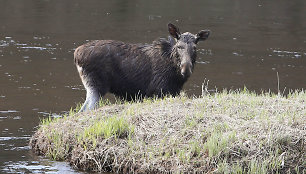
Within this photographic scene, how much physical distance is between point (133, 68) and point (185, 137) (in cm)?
261

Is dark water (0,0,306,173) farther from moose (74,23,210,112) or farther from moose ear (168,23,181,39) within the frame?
moose ear (168,23,181,39)

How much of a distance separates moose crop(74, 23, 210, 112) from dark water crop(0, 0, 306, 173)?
139 cm

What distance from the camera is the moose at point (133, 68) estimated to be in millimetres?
11266

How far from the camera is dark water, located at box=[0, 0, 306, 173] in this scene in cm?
1296

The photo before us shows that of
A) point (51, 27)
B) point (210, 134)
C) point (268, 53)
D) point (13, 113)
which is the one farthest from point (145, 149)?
point (51, 27)

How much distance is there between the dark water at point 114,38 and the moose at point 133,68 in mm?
1387

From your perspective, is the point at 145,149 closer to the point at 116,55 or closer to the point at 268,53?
the point at 116,55

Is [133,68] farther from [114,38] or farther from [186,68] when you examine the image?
[114,38]

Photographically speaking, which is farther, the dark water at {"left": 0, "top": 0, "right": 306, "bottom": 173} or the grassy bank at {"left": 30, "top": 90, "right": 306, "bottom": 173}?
the dark water at {"left": 0, "top": 0, "right": 306, "bottom": 173}

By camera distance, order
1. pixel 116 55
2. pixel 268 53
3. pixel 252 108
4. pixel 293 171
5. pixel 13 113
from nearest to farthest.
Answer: pixel 293 171 < pixel 252 108 < pixel 116 55 < pixel 13 113 < pixel 268 53

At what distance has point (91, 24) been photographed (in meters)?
23.2

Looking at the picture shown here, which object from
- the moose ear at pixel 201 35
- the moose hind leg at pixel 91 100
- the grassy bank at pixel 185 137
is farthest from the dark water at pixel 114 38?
the moose ear at pixel 201 35

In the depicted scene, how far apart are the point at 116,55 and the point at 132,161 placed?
9.34 feet

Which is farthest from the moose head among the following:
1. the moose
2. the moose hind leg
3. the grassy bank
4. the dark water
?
the dark water
